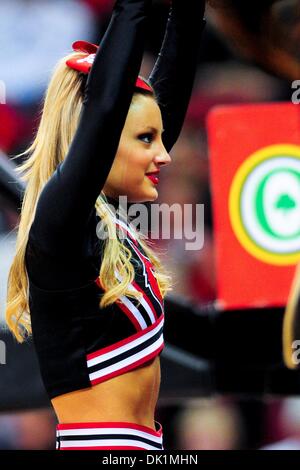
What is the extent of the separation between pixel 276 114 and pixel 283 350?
17.9 inches

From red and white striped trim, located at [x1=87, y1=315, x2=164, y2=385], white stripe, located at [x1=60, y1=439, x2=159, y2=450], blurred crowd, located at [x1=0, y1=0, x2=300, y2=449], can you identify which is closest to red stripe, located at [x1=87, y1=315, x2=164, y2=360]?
red and white striped trim, located at [x1=87, y1=315, x2=164, y2=385]

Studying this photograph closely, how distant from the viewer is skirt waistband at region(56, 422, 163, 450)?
3.24 ft

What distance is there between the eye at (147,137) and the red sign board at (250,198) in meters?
0.65

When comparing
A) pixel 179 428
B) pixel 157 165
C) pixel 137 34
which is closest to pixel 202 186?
pixel 179 428

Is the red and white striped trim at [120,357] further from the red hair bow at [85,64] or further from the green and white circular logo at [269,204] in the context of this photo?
the green and white circular logo at [269,204]

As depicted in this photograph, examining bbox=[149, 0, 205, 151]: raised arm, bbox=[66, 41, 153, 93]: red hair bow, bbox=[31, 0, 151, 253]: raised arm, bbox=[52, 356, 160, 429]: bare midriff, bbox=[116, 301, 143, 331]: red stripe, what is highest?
bbox=[149, 0, 205, 151]: raised arm

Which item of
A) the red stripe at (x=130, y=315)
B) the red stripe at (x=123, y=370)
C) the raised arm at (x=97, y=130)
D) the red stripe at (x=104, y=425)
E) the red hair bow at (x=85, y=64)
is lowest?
the red stripe at (x=104, y=425)

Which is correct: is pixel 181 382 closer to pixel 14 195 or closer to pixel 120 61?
pixel 14 195

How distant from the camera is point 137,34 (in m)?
0.90

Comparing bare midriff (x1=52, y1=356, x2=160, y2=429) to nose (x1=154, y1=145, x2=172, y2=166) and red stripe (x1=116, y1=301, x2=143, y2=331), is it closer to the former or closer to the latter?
red stripe (x1=116, y1=301, x2=143, y2=331)

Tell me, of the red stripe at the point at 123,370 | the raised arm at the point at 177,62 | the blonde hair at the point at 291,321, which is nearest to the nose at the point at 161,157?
the raised arm at the point at 177,62

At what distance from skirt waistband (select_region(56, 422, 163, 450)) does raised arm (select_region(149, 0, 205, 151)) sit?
380mm

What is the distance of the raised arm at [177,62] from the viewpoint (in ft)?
3.67
